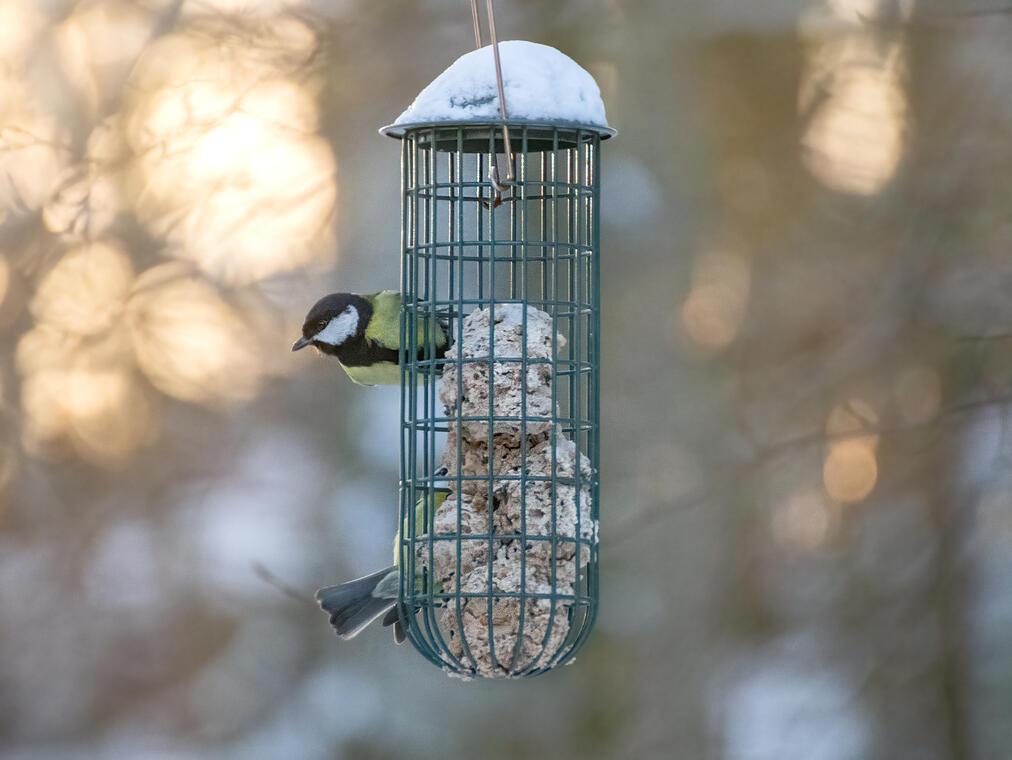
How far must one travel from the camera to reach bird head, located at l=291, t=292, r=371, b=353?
3.63 meters

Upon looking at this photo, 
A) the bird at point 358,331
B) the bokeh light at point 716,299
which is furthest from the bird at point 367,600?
the bokeh light at point 716,299

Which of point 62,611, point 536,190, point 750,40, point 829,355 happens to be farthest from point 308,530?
point 750,40

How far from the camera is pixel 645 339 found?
6.39 meters

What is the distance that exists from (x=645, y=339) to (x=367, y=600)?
124 inches

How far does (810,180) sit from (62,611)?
4.60 m

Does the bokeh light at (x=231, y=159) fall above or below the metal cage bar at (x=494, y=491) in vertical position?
above

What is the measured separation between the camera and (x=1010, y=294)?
Answer: 20.6 ft

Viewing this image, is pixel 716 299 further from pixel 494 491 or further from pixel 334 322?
pixel 494 491

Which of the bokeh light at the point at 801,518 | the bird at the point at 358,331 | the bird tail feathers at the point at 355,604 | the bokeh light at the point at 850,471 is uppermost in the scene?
the bird at the point at 358,331

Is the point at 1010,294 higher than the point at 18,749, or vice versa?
the point at 1010,294

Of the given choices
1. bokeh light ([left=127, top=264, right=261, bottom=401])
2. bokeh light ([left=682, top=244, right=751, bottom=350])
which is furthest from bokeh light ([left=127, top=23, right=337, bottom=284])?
bokeh light ([left=682, top=244, right=751, bottom=350])

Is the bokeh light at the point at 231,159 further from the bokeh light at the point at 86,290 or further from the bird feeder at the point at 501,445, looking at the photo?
the bird feeder at the point at 501,445

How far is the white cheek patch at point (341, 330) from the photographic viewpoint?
3648 mm

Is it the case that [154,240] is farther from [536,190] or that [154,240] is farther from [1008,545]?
[1008,545]
